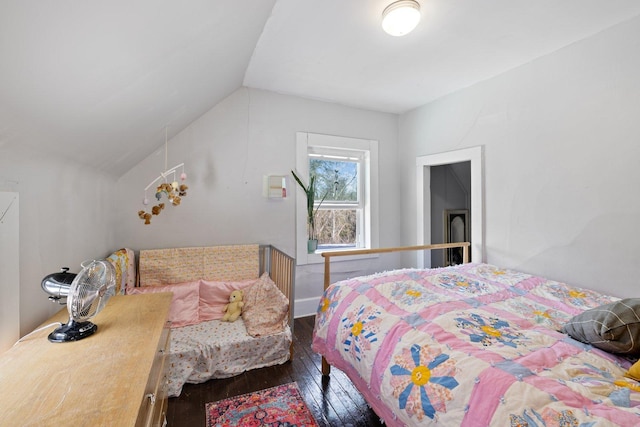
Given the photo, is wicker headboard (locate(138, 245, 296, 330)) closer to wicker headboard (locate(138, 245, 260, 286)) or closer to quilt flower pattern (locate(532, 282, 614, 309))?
wicker headboard (locate(138, 245, 260, 286))

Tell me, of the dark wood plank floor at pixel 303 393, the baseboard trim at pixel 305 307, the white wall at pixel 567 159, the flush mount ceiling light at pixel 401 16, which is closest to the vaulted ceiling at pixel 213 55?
the flush mount ceiling light at pixel 401 16

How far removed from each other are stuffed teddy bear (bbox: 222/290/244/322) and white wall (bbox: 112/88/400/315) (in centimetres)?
58

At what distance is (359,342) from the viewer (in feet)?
4.94

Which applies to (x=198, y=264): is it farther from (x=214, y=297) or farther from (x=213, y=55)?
(x=213, y=55)

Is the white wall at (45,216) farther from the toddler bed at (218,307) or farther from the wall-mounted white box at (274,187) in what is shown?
the wall-mounted white box at (274,187)

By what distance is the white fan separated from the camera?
1012mm

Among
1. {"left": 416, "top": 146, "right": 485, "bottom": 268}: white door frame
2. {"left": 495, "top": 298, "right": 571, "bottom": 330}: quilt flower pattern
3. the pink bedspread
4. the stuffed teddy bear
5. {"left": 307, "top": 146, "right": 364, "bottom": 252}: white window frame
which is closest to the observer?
the pink bedspread

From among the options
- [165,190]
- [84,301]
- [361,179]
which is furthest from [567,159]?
[165,190]

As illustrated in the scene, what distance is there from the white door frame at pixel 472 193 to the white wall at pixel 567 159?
7cm

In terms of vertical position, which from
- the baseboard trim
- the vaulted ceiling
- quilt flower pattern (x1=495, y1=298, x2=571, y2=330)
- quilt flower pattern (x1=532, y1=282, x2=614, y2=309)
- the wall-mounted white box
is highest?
the vaulted ceiling

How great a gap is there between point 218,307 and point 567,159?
2990mm

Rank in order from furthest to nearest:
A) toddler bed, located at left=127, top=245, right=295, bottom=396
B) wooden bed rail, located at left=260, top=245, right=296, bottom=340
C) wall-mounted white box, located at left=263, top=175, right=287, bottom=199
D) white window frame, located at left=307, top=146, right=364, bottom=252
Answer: white window frame, located at left=307, top=146, right=364, bottom=252
wall-mounted white box, located at left=263, top=175, right=287, bottom=199
wooden bed rail, located at left=260, top=245, right=296, bottom=340
toddler bed, located at left=127, top=245, right=295, bottom=396

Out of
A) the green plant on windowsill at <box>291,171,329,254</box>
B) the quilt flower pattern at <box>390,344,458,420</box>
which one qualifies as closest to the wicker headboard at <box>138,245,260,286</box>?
the green plant on windowsill at <box>291,171,329,254</box>

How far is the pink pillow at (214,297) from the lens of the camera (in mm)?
2387
